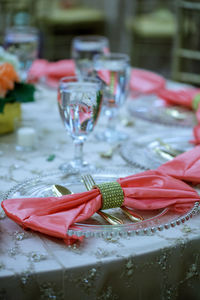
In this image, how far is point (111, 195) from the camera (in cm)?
77

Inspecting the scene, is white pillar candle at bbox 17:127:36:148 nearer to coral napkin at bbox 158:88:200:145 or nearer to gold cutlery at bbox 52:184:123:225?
gold cutlery at bbox 52:184:123:225

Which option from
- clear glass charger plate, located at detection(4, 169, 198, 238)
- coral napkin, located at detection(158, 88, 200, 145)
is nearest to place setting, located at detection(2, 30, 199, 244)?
clear glass charger plate, located at detection(4, 169, 198, 238)

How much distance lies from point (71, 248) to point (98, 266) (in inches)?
2.0

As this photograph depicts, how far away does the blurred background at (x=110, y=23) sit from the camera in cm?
409

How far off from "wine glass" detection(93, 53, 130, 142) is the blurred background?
2.45 m

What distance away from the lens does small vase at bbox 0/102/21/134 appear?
1.19 metres

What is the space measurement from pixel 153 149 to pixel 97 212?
37 cm

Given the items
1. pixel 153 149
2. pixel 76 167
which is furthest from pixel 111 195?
pixel 153 149

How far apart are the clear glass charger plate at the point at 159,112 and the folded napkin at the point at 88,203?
1.49 feet

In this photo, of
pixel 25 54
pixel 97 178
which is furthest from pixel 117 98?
pixel 25 54

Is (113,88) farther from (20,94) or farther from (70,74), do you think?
(70,74)

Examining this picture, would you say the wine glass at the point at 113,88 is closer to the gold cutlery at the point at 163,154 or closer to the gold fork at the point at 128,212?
the gold cutlery at the point at 163,154

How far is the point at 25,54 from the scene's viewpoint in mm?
1470

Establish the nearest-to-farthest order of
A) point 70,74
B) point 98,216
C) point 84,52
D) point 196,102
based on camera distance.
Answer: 1. point 98,216
2. point 196,102
3. point 84,52
4. point 70,74
